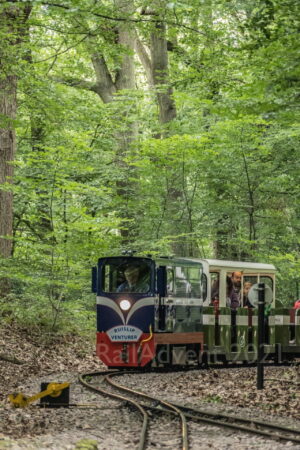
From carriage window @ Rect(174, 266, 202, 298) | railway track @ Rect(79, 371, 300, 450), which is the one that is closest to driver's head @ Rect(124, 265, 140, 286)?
carriage window @ Rect(174, 266, 202, 298)

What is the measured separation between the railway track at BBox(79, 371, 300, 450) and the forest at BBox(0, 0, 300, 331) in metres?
6.22

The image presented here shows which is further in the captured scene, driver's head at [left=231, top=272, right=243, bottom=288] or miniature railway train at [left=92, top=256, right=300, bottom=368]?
driver's head at [left=231, top=272, right=243, bottom=288]

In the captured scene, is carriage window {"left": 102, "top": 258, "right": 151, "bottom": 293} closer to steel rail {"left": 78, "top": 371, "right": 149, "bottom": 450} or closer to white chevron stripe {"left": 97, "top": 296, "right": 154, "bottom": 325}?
white chevron stripe {"left": 97, "top": 296, "right": 154, "bottom": 325}

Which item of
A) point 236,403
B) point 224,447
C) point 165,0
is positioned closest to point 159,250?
point 165,0

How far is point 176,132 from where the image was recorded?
2433cm

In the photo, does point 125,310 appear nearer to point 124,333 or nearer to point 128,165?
point 124,333

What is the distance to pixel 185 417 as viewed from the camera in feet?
32.9

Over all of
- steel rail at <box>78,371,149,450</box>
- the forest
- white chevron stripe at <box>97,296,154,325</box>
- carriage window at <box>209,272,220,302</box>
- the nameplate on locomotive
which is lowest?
steel rail at <box>78,371,149,450</box>

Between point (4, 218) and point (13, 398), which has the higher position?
point (4, 218)

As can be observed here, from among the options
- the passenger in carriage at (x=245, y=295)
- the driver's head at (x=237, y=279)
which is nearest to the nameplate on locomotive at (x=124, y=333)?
the driver's head at (x=237, y=279)

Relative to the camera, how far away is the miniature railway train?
54.5ft

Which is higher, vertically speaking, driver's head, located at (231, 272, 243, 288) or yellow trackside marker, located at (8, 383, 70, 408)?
driver's head, located at (231, 272, 243, 288)

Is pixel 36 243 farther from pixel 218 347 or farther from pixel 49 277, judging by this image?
pixel 218 347

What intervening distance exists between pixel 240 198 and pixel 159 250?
4112mm
